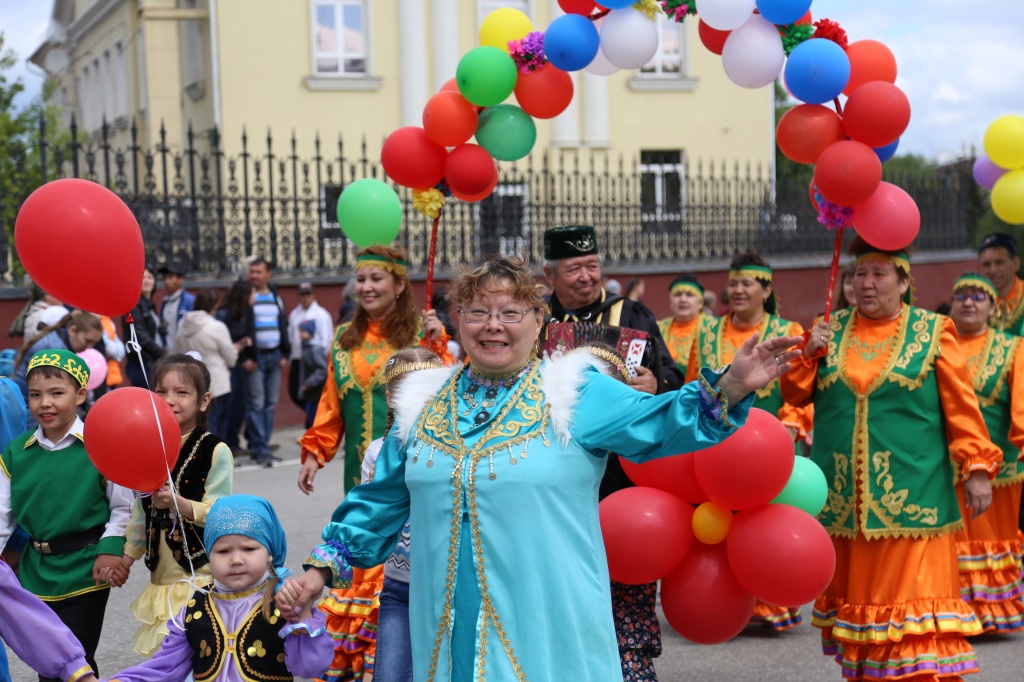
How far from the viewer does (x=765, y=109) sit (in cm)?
2648

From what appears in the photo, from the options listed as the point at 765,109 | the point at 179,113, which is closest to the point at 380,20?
the point at 179,113

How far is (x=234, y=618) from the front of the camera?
396 cm

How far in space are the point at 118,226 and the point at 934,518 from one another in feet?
11.7

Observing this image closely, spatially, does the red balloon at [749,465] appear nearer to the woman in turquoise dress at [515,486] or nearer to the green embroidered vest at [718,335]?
the woman in turquoise dress at [515,486]

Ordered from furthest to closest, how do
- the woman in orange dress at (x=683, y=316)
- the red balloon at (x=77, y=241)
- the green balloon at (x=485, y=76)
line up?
the woman in orange dress at (x=683, y=316), the green balloon at (x=485, y=76), the red balloon at (x=77, y=241)

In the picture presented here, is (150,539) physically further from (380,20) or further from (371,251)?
(380,20)

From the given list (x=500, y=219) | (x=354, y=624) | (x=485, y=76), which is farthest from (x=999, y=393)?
(x=500, y=219)

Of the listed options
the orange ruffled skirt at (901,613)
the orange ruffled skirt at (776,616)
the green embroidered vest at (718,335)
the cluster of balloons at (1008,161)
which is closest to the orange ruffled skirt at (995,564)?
the orange ruffled skirt at (776,616)

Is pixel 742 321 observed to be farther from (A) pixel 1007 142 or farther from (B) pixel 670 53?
→ (B) pixel 670 53

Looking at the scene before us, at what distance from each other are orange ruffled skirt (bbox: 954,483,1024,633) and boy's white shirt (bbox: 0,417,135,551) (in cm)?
422

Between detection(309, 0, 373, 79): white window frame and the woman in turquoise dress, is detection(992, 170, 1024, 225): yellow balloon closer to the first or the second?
the woman in turquoise dress

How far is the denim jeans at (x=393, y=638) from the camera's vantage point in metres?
4.36

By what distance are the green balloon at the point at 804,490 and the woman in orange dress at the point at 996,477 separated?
2.11 metres

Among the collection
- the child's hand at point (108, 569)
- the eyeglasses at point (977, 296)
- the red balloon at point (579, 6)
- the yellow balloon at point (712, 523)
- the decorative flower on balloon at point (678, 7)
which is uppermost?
the red balloon at point (579, 6)
